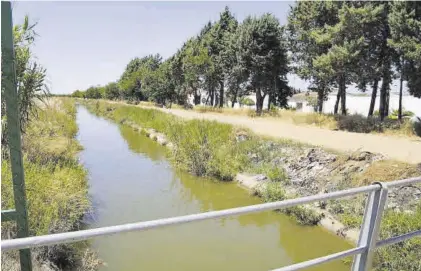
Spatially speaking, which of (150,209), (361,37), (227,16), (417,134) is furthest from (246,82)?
(150,209)

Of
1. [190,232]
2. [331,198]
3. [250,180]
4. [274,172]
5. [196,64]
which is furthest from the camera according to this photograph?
[196,64]

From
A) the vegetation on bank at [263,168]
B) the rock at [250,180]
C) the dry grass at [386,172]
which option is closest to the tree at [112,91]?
the vegetation on bank at [263,168]

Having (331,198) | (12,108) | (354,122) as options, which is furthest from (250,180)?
(354,122)

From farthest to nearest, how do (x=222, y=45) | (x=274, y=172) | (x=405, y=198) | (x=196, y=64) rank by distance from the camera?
(x=196, y=64) → (x=222, y=45) → (x=274, y=172) → (x=405, y=198)

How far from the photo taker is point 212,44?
39.0 m

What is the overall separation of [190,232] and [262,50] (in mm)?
22391

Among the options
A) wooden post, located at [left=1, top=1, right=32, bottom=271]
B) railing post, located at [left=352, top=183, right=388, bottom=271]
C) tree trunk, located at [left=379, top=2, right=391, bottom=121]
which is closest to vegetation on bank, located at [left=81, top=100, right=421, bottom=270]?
railing post, located at [left=352, top=183, right=388, bottom=271]

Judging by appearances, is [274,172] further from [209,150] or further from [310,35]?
[310,35]

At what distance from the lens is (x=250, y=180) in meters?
11.4

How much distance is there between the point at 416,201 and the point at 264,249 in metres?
3.23

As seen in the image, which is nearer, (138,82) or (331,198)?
(331,198)

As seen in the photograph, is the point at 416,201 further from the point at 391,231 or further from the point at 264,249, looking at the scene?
the point at 264,249

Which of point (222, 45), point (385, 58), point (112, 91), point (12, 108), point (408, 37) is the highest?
point (222, 45)

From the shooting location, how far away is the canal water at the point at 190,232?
651 centimetres
